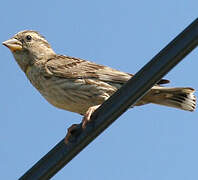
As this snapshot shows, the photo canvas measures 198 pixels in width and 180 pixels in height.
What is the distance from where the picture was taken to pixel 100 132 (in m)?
4.09

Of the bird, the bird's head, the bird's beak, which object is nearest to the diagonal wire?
the bird

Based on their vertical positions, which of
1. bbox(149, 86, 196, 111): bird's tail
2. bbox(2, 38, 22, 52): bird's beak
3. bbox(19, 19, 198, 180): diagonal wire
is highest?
bbox(2, 38, 22, 52): bird's beak

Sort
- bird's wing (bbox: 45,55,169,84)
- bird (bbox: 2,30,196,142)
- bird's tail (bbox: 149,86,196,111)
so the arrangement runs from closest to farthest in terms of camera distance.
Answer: bird's tail (bbox: 149,86,196,111)
bird (bbox: 2,30,196,142)
bird's wing (bbox: 45,55,169,84)

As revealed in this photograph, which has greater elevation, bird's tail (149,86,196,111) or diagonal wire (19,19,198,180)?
bird's tail (149,86,196,111)

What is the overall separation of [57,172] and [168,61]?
46.2 inches

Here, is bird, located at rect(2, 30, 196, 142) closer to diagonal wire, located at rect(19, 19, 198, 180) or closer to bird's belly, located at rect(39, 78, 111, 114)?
bird's belly, located at rect(39, 78, 111, 114)

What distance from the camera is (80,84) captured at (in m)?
7.29

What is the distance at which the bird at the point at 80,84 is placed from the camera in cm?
679

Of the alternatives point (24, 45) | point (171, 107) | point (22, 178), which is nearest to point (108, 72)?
point (171, 107)

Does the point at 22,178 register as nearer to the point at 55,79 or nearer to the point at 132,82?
the point at 132,82

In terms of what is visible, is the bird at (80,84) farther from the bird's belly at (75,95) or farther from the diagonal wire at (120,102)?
the diagonal wire at (120,102)

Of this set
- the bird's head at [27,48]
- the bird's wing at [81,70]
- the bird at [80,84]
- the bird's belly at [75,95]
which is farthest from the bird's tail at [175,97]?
the bird's head at [27,48]

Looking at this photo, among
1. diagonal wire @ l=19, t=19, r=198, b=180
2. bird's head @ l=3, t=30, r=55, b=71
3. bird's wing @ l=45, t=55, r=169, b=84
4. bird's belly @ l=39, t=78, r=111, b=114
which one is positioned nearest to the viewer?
diagonal wire @ l=19, t=19, r=198, b=180

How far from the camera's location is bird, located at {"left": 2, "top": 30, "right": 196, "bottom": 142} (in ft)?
22.3
